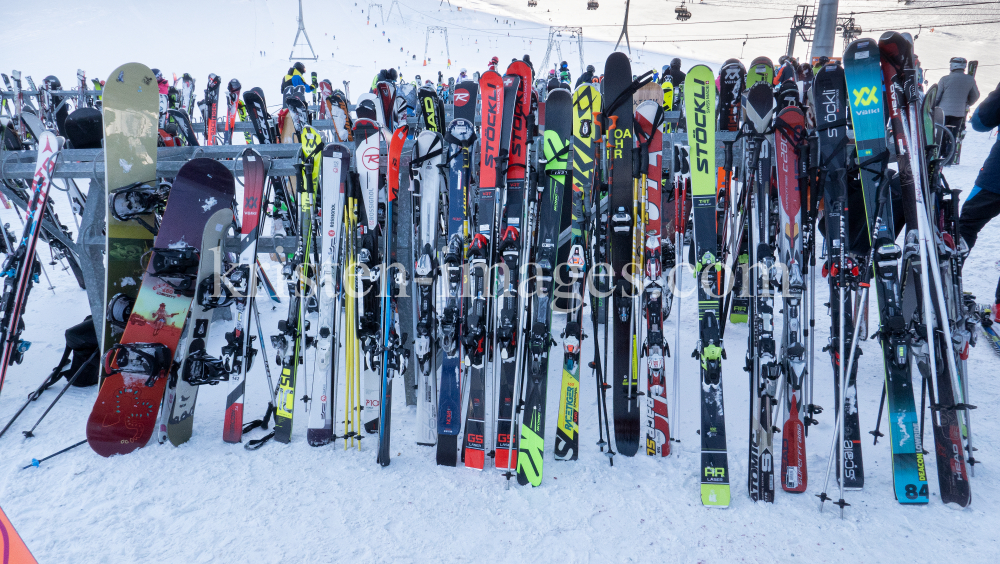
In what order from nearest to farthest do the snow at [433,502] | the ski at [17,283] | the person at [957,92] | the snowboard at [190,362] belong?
the snow at [433,502] → the snowboard at [190,362] → the ski at [17,283] → the person at [957,92]

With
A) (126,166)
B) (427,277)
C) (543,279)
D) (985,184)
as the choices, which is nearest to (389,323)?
(427,277)

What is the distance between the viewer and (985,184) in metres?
3.13

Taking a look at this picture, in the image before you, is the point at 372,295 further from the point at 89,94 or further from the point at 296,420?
the point at 89,94

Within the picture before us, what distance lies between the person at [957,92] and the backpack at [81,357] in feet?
27.4

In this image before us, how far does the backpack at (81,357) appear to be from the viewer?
10.5 ft

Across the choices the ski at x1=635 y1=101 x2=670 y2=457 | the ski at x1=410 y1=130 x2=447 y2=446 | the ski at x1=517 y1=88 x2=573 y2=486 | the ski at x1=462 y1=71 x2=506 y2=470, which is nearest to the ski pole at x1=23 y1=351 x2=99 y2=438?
the ski at x1=410 y1=130 x2=447 y2=446

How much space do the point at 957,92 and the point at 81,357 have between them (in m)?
8.85

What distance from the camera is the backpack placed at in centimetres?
320

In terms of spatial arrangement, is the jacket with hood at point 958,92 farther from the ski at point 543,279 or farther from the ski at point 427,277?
the ski at point 427,277

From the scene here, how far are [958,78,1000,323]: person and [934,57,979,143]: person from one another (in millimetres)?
2902

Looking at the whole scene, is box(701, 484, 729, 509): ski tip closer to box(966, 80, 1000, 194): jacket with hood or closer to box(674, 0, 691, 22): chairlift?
box(966, 80, 1000, 194): jacket with hood

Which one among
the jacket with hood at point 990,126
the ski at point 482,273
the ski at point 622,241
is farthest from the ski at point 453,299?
the jacket with hood at point 990,126

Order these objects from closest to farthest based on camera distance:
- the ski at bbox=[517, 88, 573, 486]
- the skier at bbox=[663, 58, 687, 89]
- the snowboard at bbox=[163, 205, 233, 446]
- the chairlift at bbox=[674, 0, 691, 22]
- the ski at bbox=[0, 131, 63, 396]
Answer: the ski at bbox=[517, 88, 573, 486] < the snowboard at bbox=[163, 205, 233, 446] < the ski at bbox=[0, 131, 63, 396] < the skier at bbox=[663, 58, 687, 89] < the chairlift at bbox=[674, 0, 691, 22]

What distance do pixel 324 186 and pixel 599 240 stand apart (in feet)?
5.43
